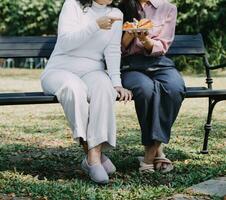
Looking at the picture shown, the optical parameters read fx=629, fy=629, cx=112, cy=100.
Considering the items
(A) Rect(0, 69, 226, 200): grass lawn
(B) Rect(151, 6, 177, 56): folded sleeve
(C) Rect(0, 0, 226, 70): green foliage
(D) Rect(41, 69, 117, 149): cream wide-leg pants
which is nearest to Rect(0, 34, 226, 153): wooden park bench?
(D) Rect(41, 69, 117, 149): cream wide-leg pants

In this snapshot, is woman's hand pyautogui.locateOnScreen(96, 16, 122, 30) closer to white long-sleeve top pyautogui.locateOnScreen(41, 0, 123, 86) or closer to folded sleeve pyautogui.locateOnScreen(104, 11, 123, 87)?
white long-sleeve top pyautogui.locateOnScreen(41, 0, 123, 86)

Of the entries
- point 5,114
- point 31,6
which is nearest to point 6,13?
point 31,6

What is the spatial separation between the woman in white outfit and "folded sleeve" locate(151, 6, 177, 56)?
10.1 inches

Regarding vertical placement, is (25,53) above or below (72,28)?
below

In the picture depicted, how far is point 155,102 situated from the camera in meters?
4.16

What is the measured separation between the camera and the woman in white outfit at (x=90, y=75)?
3980 mm

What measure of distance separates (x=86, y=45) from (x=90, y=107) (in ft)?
1.66

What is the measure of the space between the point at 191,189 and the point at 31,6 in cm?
1671

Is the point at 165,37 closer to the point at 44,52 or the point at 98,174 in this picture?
the point at 44,52

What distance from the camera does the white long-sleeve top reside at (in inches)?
165

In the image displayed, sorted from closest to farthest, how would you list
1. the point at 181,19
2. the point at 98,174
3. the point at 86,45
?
the point at 98,174
the point at 86,45
the point at 181,19

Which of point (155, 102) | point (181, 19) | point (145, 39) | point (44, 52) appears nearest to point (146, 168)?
point (155, 102)

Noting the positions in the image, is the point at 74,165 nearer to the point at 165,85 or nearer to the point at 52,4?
the point at 165,85

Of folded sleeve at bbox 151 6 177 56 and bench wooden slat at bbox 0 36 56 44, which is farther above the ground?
folded sleeve at bbox 151 6 177 56
